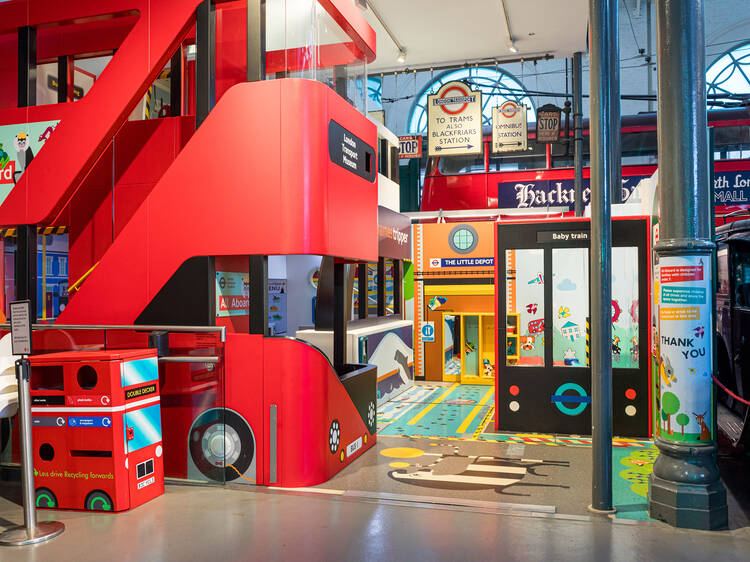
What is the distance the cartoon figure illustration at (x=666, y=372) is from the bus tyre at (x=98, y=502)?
3.64 metres

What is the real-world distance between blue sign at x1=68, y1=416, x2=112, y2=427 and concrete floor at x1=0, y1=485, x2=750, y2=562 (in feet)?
1.88

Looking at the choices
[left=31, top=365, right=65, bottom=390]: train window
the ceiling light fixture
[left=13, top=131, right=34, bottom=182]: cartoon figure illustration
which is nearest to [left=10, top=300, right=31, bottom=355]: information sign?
[left=31, top=365, right=65, bottom=390]: train window

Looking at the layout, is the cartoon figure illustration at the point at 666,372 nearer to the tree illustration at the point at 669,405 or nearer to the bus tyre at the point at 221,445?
the tree illustration at the point at 669,405

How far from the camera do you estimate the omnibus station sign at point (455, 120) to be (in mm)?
12562

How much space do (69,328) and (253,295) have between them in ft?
4.87

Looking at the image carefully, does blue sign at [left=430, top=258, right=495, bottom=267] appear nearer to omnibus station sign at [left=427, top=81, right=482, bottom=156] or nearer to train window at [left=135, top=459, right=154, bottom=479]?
omnibus station sign at [left=427, top=81, right=482, bottom=156]

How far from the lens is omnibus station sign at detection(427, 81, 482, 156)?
12.6m

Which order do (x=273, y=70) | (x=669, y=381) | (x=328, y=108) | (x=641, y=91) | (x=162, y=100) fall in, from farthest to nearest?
(x=641, y=91) → (x=162, y=100) → (x=273, y=70) → (x=328, y=108) → (x=669, y=381)

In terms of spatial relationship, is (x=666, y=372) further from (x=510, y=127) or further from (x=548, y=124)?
(x=548, y=124)

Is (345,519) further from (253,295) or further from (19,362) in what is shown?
(19,362)

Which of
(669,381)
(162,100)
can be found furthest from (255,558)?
(162,100)

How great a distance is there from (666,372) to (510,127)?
987 centimetres

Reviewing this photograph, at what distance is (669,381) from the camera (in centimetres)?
404

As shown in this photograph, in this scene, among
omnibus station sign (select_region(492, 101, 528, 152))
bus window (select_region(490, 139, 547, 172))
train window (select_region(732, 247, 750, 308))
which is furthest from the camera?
bus window (select_region(490, 139, 547, 172))
